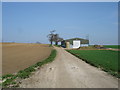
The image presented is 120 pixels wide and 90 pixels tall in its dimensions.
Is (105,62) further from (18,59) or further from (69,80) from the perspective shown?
(18,59)

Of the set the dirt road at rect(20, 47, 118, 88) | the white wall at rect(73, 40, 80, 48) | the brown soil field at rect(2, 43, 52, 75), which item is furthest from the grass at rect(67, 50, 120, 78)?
the white wall at rect(73, 40, 80, 48)

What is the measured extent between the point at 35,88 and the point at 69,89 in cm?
160

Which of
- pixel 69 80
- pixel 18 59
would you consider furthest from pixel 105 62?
pixel 18 59

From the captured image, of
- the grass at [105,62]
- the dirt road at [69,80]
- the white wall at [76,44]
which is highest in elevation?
the white wall at [76,44]

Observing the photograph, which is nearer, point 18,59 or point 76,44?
point 18,59

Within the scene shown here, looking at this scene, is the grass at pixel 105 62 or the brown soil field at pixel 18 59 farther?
the brown soil field at pixel 18 59

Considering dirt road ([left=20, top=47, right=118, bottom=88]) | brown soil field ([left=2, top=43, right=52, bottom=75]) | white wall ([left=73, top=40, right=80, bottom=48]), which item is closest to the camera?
dirt road ([left=20, top=47, right=118, bottom=88])

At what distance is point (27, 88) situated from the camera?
586cm

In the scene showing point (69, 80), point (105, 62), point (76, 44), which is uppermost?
point (76, 44)

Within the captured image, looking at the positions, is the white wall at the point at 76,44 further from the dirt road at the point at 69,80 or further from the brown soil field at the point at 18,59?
the dirt road at the point at 69,80

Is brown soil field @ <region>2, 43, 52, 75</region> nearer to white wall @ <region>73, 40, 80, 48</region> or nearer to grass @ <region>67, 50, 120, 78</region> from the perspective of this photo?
grass @ <region>67, 50, 120, 78</region>

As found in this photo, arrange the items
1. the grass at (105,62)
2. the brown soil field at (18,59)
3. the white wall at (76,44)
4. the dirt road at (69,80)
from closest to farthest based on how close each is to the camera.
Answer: the dirt road at (69,80) → the grass at (105,62) → the brown soil field at (18,59) → the white wall at (76,44)

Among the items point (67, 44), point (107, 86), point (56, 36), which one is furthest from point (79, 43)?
point (107, 86)

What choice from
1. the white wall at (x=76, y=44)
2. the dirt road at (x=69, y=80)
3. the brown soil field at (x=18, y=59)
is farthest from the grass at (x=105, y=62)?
the white wall at (x=76, y=44)
